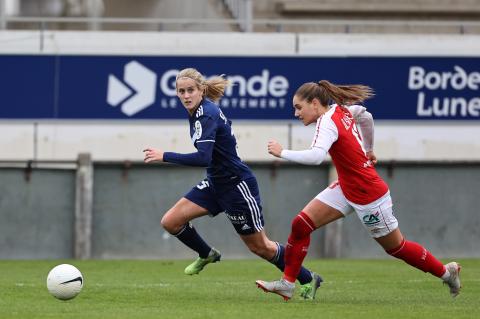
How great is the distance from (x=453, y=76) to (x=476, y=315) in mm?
13294

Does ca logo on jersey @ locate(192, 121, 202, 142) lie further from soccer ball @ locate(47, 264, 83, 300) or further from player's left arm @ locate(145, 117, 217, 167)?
soccer ball @ locate(47, 264, 83, 300)

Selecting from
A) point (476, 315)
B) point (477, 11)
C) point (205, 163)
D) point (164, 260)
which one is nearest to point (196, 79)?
point (205, 163)

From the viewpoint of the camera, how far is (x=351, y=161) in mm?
10156

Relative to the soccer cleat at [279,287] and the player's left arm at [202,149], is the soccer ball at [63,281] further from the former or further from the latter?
the soccer cleat at [279,287]

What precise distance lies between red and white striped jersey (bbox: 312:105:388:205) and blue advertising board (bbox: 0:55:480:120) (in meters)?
11.1

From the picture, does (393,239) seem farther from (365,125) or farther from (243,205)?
(243,205)

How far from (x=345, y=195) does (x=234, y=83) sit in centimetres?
1115

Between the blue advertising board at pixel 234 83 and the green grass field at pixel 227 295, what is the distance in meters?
5.16

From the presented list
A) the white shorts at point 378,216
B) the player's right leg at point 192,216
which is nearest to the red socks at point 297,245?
the white shorts at point 378,216

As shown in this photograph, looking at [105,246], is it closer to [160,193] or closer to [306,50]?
[160,193]

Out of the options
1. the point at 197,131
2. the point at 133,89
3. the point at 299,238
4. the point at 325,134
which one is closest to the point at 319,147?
the point at 325,134

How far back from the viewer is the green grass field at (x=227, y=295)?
9.30m

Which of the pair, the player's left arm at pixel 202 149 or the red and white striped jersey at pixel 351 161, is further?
the player's left arm at pixel 202 149

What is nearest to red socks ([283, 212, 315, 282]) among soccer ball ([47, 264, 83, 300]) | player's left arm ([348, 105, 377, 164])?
player's left arm ([348, 105, 377, 164])
